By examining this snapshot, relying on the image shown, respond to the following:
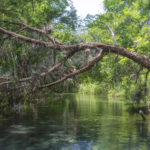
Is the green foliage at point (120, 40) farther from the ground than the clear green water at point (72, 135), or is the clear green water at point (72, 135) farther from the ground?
the green foliage at point (120, 40)

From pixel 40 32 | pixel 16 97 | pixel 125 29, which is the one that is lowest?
pixel 16 97

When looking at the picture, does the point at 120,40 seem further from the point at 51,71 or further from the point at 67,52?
the point at 67,52

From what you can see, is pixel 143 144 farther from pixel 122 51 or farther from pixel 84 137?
pixel 122 51

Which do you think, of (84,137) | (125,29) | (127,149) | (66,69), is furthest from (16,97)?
(125,29)

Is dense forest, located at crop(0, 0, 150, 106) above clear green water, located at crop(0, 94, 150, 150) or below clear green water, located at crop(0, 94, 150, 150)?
above

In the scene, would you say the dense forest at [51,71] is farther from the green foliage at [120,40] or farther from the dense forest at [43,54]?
the green foliage at [120,40]

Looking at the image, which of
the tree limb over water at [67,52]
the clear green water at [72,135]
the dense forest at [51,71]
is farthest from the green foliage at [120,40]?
the tree limb over water at [67,52]

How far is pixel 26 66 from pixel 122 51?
3.29m

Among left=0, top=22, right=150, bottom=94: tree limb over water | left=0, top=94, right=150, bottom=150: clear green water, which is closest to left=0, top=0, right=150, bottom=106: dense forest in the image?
left=0, top=22, right=150, bottom=94: tree limb over water

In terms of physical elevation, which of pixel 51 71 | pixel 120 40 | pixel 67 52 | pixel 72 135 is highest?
pixel 120 40

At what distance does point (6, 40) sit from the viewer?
20.2 feet

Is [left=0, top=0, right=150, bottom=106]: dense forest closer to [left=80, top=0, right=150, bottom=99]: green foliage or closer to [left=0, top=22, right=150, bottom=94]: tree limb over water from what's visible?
[left=0, top=22, right=150, bottom=94]: tree limb over water

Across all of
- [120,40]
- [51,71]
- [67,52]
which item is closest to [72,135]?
[51,71]

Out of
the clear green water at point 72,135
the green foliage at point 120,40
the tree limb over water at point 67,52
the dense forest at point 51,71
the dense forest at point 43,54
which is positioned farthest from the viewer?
the green foliage at point 120,40
